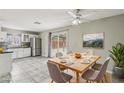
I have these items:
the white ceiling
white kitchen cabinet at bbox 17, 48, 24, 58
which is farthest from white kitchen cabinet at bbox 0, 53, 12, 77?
white kitchen cabinet at bbox 17, 48, 24, 58

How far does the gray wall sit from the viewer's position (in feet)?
10.0

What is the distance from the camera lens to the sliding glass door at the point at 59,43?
213 inches

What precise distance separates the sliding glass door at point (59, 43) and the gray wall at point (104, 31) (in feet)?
2.42

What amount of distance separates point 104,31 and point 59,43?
3.01 meters

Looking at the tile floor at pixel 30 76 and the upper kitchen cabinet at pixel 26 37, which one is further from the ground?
the upper kitchen cabinet at pixel 26 37

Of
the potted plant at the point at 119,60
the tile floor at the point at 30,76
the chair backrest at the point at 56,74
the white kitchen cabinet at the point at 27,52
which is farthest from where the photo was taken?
the white kitchen cabinet at the point at 27,52

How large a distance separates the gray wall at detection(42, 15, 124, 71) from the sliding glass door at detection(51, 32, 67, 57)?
738 millimetres

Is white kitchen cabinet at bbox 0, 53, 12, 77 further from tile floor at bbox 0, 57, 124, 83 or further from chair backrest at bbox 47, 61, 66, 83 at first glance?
chair backrest at bbox 47, 61, 66, 83

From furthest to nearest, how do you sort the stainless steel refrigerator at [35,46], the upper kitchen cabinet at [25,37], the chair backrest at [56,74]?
the stainless steel refrigerator at [35,46], the upper kitchen cabinet at [25,37], the chair backrest at [56,74]

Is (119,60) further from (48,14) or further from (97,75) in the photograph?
(48,14)

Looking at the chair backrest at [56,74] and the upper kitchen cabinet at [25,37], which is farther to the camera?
the upper kitchen cabinet at [25,37]

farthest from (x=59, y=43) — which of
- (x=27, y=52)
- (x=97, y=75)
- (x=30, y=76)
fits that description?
(x=97, y=75)

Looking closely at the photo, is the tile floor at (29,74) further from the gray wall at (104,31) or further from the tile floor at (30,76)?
the gray wall at (104,31)

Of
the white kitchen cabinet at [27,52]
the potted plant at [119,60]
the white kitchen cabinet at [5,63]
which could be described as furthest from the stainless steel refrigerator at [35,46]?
the potted plant at [119,60]
